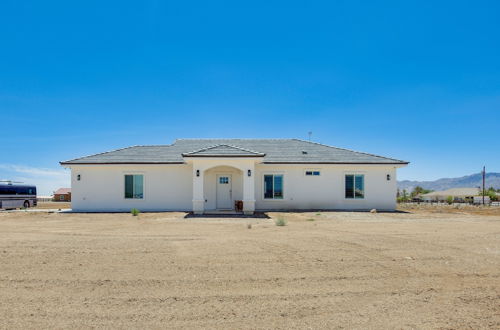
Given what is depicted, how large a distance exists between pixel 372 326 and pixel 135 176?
62.4 feet

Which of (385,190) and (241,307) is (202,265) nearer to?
(241,307)

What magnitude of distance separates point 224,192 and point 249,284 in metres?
15.6

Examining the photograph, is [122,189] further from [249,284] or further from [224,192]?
[249,284]

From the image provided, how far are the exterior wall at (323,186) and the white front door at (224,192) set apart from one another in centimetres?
177

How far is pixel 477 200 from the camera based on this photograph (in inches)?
1860

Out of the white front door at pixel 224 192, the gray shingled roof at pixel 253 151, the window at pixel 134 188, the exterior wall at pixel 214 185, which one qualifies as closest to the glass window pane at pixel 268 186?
the gray shingled roof at pixel 253 151

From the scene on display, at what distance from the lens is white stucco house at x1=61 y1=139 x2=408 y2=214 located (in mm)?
20766

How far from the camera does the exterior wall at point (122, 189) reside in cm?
2075

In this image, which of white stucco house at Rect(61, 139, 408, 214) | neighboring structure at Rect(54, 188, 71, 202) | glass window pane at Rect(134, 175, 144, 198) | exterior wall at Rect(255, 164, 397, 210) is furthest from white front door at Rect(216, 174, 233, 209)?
neighboring structure at Rect(54, 188, 71, 202)

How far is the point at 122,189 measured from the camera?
2084cm

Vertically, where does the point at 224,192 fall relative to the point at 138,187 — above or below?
below

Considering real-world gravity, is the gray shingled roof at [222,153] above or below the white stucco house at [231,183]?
above

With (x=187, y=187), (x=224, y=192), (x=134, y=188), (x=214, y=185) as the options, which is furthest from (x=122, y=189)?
(x=224, y=192)

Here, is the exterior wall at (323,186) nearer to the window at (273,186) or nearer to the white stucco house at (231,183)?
the white stucco house at (231,183)
